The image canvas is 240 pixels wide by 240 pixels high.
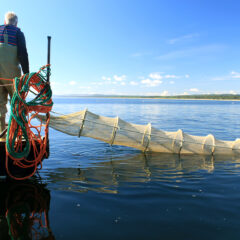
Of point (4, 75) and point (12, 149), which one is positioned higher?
point (4, 75)

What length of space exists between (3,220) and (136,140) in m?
7.38

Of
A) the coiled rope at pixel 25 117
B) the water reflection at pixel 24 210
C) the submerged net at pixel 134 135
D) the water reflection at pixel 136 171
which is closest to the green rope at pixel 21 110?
the coiled rope at pixel 25 117

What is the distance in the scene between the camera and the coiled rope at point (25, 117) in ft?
20.4

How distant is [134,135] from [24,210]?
673 centimetres

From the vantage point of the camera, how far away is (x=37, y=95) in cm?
705

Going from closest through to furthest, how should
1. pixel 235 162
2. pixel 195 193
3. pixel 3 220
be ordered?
pixel 3 220 < pixel 195 193 < pixel 235 162

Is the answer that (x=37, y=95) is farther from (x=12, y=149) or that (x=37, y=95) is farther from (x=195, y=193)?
(x=195, y=193)

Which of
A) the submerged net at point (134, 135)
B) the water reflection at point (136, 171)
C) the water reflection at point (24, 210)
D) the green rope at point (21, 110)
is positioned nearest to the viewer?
the water reflection at point (24, 210)

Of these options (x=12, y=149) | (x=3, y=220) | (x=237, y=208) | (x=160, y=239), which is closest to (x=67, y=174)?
(x=12, y=149)

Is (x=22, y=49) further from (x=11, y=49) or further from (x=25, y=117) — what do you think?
(x=25, y=117)

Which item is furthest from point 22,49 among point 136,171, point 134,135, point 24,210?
point 134,135

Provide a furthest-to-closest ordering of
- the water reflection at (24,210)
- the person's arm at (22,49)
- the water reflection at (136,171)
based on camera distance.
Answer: the water reflection at (136,171)
the person's arm at (22,49)
the water reflection at (24,210)

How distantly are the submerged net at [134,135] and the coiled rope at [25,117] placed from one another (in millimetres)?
→ 2043

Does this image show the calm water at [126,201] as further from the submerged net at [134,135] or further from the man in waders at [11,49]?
the man in waders at [11,49]
